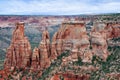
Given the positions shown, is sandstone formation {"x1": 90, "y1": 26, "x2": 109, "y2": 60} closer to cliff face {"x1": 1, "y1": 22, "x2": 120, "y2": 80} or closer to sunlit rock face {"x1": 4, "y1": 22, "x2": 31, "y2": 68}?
cliff face {"x1": 1, "y1": 22, "x2": 120, "y2": 80}

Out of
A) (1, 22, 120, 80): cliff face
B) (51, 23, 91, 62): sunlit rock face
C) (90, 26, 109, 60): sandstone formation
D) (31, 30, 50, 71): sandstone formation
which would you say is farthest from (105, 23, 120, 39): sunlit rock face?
(31, 30, 50, 71): sandstone formation

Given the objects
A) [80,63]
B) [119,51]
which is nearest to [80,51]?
[80,63]

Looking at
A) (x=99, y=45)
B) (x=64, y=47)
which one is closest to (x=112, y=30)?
(x=99, y=45)

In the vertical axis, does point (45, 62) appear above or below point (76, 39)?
below

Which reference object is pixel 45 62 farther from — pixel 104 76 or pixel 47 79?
pixel 104 76

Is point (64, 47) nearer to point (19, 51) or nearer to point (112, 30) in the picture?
point (112, 30)

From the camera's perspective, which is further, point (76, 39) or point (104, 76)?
point (76, 39)

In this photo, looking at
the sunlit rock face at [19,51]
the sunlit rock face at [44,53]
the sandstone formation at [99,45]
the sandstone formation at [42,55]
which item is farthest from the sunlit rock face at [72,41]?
the sunlit rock face at [19,51]
